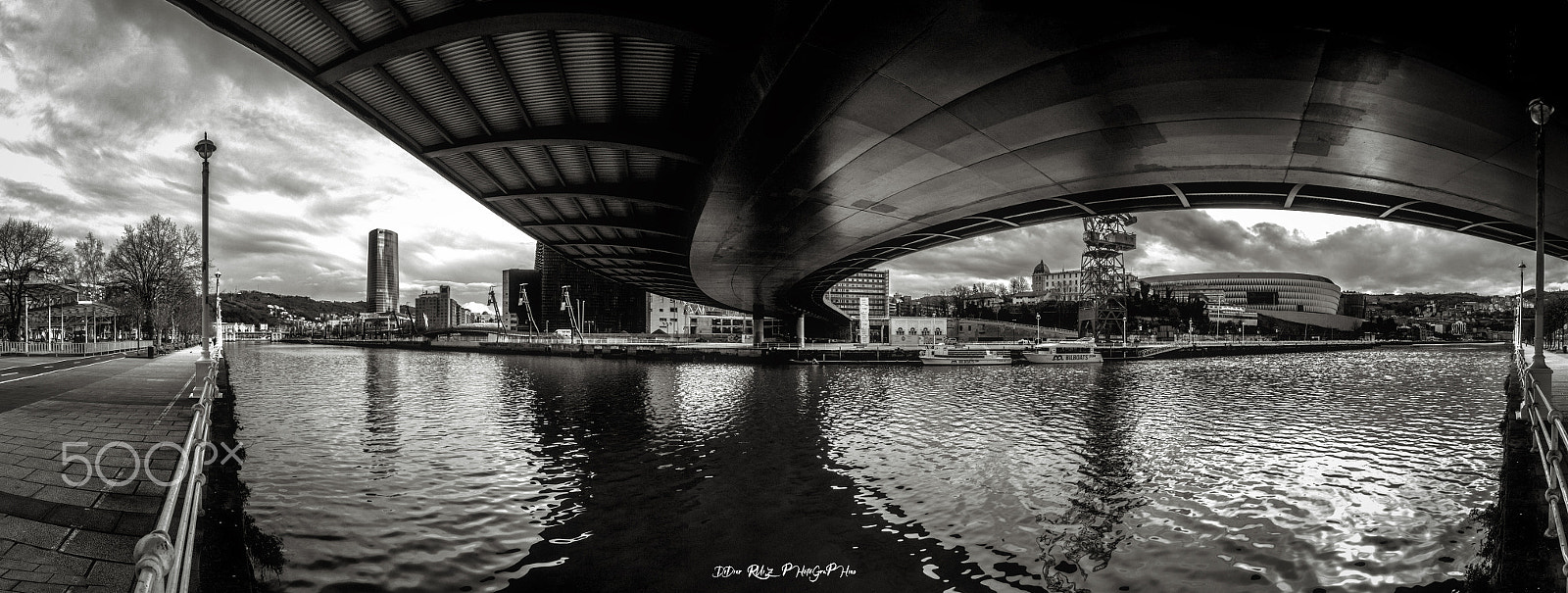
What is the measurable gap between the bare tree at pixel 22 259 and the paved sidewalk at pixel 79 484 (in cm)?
4500

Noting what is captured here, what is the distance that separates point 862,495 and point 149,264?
207 ft

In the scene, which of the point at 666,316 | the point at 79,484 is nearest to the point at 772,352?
the point at 79,484

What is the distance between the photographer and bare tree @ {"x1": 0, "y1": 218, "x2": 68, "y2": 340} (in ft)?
151

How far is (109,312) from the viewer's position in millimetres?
45938

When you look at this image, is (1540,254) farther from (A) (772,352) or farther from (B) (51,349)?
(B) (51,349)

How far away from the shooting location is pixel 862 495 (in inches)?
500

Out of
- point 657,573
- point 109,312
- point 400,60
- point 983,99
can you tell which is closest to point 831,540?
point 657,573

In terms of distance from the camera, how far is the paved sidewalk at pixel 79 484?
240 inches

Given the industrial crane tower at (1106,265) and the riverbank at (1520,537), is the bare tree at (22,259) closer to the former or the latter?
the riverbank at (1520,537)

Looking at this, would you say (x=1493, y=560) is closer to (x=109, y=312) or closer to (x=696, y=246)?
(x=696, y=246)

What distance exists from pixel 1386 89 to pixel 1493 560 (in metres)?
7.13

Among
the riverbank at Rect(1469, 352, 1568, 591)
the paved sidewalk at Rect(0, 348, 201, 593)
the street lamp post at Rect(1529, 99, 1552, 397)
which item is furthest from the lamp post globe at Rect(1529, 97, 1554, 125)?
the paved sidewalk at Rect(0, 348, 201, 593)

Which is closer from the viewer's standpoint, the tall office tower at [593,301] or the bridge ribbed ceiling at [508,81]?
the bridge ribbed ceiling at [508,81]

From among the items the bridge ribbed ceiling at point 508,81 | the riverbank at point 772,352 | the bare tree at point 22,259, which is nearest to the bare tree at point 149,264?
the bare tree at point 22,259
